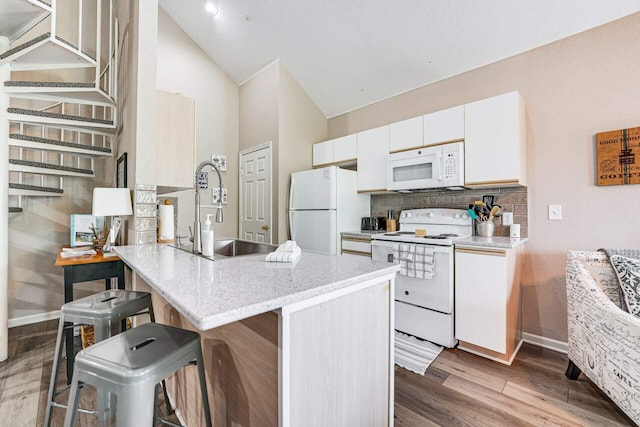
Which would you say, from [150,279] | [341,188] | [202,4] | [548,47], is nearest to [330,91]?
[341,188]

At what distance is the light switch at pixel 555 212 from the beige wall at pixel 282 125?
268cm

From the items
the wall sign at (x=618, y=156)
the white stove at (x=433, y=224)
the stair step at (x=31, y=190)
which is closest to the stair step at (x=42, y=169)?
the stair step at (x=31, y=190)

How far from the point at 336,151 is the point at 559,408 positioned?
9.76ft

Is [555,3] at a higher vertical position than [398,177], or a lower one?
higher

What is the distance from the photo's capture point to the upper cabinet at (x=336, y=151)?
3.46 m

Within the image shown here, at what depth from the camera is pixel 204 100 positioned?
4090 millimetres

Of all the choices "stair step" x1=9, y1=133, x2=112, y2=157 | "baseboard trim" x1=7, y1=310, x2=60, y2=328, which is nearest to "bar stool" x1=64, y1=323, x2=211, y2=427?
"stair step" x1=9, y1=133, x2=112, y2=157

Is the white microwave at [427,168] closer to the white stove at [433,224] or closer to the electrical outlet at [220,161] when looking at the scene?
the white stove at [433,224]

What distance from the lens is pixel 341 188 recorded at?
3283mm

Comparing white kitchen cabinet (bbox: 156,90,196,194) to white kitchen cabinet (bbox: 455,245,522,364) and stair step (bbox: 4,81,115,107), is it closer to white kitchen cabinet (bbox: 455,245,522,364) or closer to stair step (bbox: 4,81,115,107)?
stair step (bbox: 4,81,115,107)

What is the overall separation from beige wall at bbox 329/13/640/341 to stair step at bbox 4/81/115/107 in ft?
11.6

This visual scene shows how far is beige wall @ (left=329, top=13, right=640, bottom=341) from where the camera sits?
2113mm

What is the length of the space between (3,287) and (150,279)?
7.52ft

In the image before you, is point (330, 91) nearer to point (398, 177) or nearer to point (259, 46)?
point (259, 46)
